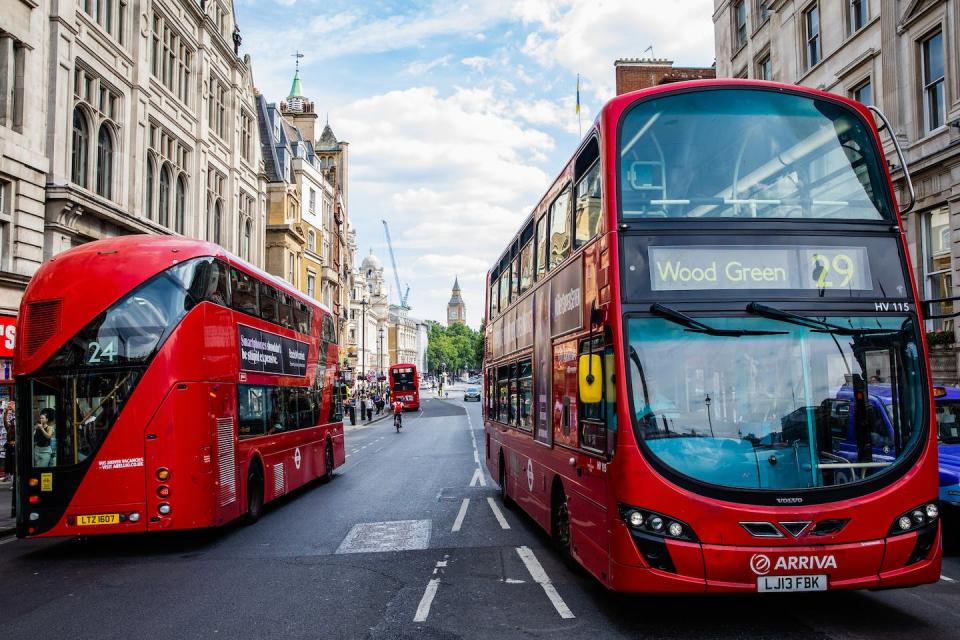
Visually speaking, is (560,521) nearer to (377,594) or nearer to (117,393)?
(377,594)

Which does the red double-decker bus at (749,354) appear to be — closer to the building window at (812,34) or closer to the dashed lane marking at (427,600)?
the dashed lane marking at (427,600)

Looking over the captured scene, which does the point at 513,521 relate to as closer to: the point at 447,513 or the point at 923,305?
the point at 447,513

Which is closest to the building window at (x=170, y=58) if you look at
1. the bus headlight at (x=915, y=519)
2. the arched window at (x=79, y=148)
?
the arched window at (x=79, y=148)

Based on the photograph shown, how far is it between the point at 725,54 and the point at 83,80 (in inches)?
886

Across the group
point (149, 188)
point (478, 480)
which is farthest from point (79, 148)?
point (478, 480)

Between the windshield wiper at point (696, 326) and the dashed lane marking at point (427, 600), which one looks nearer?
the windshield wiper at point (696, 326)

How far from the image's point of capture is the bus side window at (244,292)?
38.1ft

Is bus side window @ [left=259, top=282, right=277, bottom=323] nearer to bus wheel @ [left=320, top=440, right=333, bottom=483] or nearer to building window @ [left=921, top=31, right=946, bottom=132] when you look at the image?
bus wheel @ [left=320, top=440, right=333, bottom=483]

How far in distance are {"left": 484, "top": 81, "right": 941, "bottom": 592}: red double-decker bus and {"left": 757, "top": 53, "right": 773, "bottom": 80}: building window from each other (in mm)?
23319

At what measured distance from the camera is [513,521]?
12047 mm

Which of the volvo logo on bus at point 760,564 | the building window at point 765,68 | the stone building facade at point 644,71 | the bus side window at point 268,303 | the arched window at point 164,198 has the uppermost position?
the stone building facade at point 644,71

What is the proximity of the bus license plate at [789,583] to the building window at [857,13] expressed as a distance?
800 inches

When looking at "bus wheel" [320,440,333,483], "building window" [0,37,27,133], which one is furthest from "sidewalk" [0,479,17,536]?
"building window" [0,37,27,133]

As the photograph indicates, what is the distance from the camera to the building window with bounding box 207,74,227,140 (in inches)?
1256
